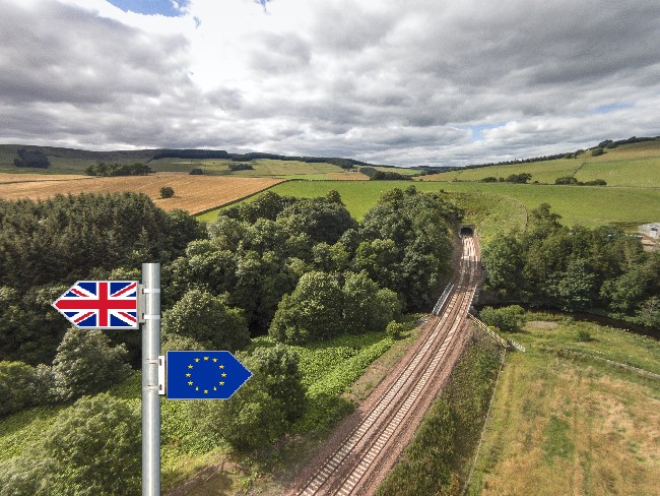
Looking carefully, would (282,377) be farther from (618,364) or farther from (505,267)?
(505,267)

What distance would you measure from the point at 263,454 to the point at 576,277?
54036mm

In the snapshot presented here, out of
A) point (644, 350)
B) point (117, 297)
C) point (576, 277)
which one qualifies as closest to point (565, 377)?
point (644, 350)

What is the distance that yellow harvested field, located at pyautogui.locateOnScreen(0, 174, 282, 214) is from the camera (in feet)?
249

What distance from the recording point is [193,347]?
29312 millimetres

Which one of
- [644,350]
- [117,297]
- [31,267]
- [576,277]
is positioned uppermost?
[117,297]

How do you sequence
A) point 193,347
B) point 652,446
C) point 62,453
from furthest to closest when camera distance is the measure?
1. point 193,347
2. point 652,446
3. point 62,453

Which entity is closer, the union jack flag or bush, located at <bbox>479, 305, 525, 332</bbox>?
the union jack flag

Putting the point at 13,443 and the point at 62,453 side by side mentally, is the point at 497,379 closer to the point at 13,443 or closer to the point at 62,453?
the point at 62,453

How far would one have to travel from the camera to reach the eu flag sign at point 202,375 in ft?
15.1

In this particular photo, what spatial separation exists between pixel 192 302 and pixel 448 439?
92.1ft

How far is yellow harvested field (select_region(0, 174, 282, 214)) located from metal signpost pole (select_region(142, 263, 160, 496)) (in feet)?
261

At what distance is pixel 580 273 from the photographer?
5100 cm

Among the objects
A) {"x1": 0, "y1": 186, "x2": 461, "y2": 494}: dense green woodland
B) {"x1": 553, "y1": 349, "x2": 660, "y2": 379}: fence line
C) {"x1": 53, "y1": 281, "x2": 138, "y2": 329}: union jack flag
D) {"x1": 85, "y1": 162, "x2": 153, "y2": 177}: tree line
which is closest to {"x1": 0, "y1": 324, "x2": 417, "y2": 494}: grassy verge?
{"x1": 0, "y1": 186, "x2": 461, "y2": 494}: dense green woodland

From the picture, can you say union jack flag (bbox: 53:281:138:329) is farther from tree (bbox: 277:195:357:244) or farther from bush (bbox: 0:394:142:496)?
tree (bbox: 277:195:357:244)
